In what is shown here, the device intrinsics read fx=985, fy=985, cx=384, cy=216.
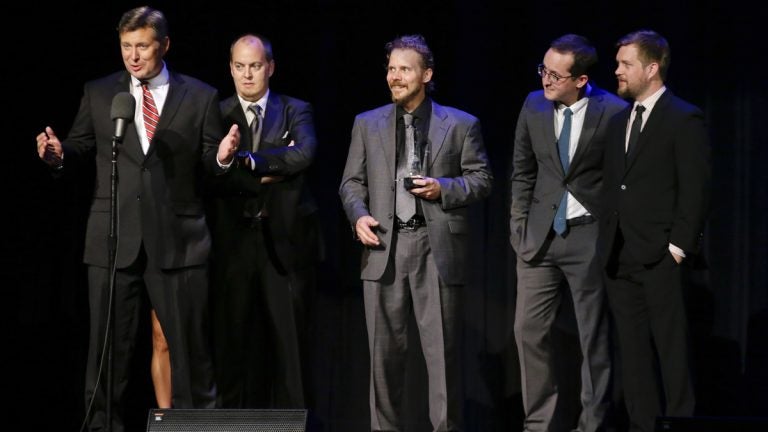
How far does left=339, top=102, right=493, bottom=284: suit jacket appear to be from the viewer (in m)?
4.24

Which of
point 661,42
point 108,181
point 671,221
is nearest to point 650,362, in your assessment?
point 671,221

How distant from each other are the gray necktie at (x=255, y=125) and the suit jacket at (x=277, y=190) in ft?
0.06

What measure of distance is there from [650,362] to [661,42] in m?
1.40

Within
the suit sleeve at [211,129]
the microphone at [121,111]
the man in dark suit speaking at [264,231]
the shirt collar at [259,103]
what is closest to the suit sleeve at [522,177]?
the man in dark suit speaking at [264,231]

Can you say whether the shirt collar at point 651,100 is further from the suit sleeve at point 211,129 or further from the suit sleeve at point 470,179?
the suit sleeve at point 211,129

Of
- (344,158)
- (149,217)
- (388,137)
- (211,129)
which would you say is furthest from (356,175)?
(344,158)

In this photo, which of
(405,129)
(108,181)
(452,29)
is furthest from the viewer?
(452,29)

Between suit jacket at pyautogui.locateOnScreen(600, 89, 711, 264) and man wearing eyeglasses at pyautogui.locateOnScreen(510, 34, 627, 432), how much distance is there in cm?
19

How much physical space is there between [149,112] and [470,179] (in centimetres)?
141

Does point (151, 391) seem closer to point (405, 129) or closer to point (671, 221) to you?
point (405, 129)

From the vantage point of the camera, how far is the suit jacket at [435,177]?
424cm

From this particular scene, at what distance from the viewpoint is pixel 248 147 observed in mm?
4605

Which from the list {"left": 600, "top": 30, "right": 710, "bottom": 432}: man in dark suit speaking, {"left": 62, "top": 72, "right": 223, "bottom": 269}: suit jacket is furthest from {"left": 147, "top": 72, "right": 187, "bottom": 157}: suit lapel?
{"left": 600, "top": 30, "right": 710, "bottom": 432}: man in dark suit speaking

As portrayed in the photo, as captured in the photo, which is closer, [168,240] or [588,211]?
[168,240]
